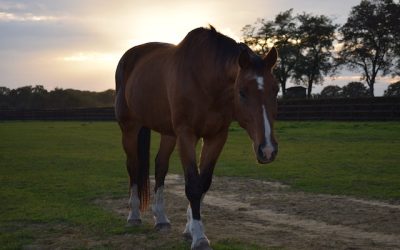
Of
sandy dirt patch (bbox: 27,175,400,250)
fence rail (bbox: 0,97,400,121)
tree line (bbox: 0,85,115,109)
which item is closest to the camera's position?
sandy dirt patch (bbox: 27,175,400,250)

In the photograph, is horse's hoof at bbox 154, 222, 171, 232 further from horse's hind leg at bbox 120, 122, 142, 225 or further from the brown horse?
horse's hind leg at bbox 120, 122, 142, 225

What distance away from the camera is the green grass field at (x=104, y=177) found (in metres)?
6.27

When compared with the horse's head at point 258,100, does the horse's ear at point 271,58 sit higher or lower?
higher

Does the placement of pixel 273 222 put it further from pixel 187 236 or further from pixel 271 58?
pixel 271 58

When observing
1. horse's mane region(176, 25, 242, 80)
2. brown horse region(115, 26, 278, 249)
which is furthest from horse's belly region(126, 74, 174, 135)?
horse's mane region(176, 25, 242, 80)

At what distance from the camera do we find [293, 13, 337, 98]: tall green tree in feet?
211

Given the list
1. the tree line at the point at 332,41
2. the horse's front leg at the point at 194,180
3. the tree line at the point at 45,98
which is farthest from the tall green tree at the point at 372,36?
the horse's front leg at the point at 194,180

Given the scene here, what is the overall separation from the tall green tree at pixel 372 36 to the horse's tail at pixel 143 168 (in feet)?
168

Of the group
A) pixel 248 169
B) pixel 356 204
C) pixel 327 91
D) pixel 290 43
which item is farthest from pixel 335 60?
pixel 356 204

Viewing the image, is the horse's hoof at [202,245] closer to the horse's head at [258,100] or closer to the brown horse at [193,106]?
the brown horse at [193,106]

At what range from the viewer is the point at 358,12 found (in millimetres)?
57156

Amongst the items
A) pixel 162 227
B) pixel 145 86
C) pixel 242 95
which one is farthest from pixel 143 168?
pixel 242 95

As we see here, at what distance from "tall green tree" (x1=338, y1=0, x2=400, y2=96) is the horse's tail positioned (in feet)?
168

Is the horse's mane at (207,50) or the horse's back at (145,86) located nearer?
the horse's mane at (207,50)
